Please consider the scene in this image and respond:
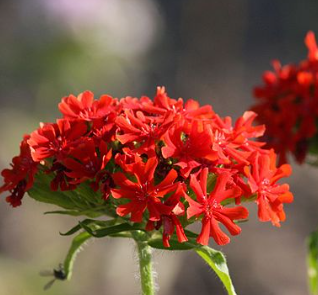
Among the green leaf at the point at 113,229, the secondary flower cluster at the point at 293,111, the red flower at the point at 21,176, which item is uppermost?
the secondary flower cluster at the point at 293,111

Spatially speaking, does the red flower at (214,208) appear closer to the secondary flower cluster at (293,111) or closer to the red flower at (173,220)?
the red flower at (173,220)

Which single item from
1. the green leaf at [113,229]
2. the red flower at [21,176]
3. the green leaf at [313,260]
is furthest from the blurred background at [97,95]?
the green leaf at [113,229]

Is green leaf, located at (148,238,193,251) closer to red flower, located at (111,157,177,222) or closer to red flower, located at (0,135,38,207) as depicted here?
red flower, located at (111,157,177,222)

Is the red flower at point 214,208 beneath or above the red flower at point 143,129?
beneath

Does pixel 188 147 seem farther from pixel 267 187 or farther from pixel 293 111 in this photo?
pixel 293 111

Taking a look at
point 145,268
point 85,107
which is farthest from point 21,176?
point 145,268

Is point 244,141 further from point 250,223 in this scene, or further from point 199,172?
point 250,223

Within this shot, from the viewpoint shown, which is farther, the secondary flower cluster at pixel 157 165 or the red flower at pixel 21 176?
the red flower at pixel 21 176

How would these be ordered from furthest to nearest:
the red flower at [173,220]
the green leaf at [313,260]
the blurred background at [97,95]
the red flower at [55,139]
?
the blurred background at [97,95]
the green leaf at [313,260]
the red flower at [55,139]
the red flower at [173,220]

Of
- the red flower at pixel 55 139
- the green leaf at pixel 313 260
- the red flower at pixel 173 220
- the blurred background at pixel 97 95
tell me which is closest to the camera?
the red flower at pixel 173 220
